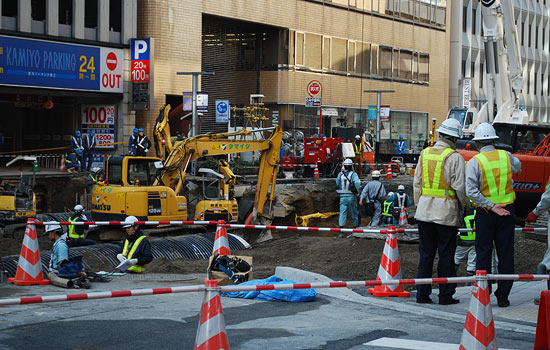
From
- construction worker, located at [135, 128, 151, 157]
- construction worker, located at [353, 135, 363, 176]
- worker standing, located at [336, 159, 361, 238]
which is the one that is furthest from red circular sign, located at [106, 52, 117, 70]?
worker standing, located at [336, 159, 361, 238]

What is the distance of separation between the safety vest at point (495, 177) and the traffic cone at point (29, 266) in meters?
6.71

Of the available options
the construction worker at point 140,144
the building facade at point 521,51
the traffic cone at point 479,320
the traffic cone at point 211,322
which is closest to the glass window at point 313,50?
the building facade at point 521,51

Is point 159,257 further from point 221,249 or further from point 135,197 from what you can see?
point 221,249

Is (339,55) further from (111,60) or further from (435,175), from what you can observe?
(435,175)

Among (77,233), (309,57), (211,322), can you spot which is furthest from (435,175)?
(309,57)

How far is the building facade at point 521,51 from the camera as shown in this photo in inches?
2410

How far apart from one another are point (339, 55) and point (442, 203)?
41273mm

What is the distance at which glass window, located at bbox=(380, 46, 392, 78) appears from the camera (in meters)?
53.5

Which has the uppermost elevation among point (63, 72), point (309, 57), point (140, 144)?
point (309, 57)

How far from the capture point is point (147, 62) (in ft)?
118

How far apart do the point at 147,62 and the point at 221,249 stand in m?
24.9

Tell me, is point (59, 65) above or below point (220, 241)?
above

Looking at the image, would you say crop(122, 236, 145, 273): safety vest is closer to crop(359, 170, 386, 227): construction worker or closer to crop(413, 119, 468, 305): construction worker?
crop(413, 119, 468, 305): construction worker

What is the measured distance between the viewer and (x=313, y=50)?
47.7m
